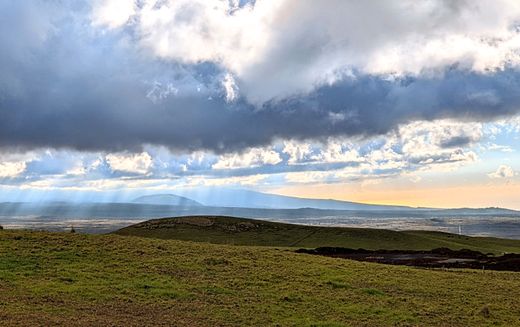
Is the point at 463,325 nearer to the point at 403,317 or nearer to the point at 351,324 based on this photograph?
the point at 403,317

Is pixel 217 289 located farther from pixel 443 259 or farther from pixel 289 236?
pixel 289 236

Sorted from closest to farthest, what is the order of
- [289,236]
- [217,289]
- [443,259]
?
[217,289], [443,259], [289,236]

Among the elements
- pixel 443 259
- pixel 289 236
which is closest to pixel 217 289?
pixel 443 259

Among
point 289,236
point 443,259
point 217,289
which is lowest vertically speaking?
point 443,259

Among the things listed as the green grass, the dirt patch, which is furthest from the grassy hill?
the green grass

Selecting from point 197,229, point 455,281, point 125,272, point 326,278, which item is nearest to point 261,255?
point 326,278

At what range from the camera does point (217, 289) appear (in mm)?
24734

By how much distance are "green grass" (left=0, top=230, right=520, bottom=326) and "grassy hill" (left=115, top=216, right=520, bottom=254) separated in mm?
31632

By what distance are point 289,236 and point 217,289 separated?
48811 mm

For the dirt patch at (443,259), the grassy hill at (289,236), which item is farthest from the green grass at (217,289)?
the grassy hill at (289,236)

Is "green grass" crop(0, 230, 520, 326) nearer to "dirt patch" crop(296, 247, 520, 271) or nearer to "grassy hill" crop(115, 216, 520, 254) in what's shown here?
"dirt patch" crop(296, 247, 520, 271)

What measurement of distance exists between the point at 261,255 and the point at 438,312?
14.2 m

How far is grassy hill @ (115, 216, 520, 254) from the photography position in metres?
66.2

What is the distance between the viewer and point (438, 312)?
22516 millimetres
